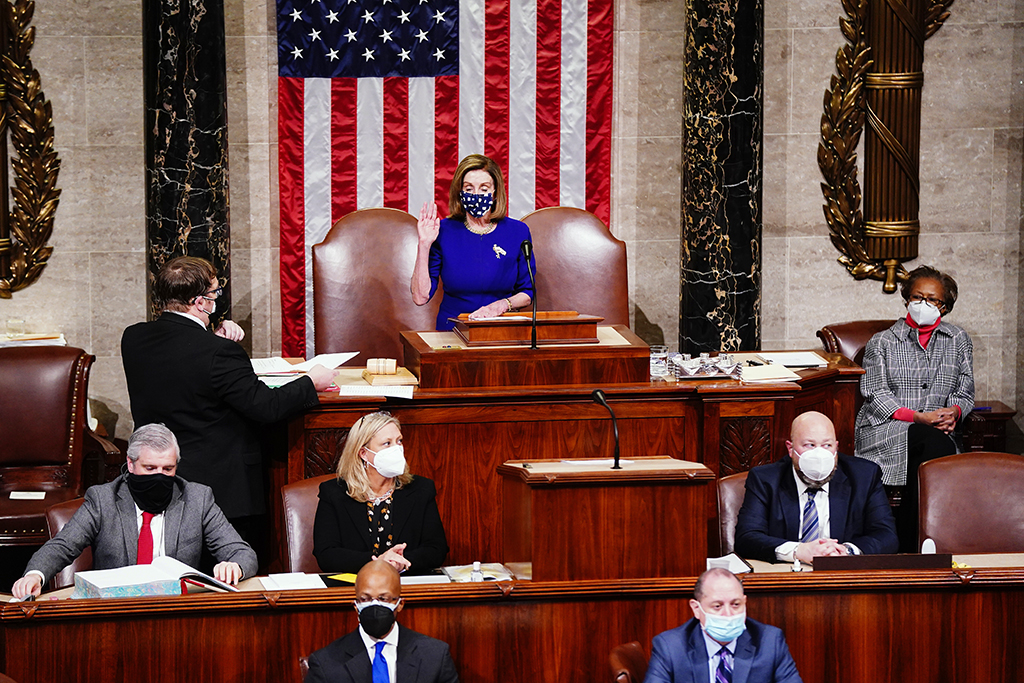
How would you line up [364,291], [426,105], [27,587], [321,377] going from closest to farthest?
[27,587] → [321,377] → [364,291] → [426,105]

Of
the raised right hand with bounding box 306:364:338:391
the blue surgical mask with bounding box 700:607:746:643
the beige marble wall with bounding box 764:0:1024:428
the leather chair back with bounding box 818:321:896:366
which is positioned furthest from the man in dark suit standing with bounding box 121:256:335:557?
the beige marble wall with bounding box 764:0:1024:428

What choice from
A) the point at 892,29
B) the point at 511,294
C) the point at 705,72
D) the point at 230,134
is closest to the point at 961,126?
the point at 892,29

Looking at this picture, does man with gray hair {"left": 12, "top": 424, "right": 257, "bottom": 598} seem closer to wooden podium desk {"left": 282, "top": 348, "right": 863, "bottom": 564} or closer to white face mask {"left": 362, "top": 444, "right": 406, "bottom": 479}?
white face mask {"left": 362, "top": 444, "right": 406, "bottom": 479}

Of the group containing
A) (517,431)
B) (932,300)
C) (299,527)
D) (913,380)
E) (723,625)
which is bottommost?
(723,625)

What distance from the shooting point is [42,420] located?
6.59 metres

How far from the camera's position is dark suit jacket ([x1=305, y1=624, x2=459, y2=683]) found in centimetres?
371

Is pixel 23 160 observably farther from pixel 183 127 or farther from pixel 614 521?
pixel 614 521

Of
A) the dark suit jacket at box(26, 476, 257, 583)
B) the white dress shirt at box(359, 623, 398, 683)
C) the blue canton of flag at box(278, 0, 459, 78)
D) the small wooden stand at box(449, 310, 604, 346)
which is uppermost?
the blue canton of flag at box(278, 0, 459, 78)

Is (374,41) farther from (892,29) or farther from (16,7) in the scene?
(892,29)

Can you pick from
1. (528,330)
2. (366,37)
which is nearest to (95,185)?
(366,37)

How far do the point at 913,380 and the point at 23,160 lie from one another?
18.6ft

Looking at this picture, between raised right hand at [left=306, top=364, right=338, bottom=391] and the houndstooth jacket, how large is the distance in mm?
3024

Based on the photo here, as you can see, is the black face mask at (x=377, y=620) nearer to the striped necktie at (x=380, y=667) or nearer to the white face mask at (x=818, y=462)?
the striped necktie at (x=380, y=667)

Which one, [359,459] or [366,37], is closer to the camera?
[359,459]
